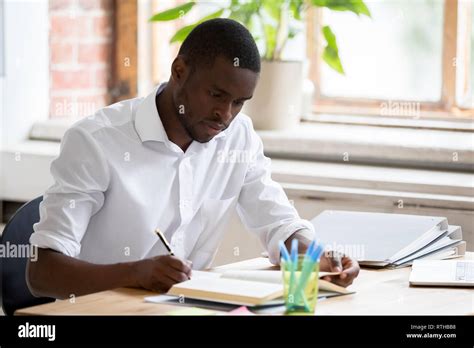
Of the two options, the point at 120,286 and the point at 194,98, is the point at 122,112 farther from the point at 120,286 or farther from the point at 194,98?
the point at 120,286

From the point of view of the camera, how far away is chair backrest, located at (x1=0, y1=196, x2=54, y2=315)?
2.03 metres

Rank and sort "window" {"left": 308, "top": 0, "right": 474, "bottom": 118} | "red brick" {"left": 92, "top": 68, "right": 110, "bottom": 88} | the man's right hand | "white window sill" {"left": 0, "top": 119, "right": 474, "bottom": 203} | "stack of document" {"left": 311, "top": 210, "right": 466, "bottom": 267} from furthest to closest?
"red brick" {"left": 92, "top": 68, "right": 110, "bottom": 88} < "window" {"left": 308, "top": 0, "right": 474, "bottom": 118} < "white window sill" {"left": 0, "top": 119, "right": 474, "bottom": 203} < "stack of document" {"left": 311, "top": 210, "right": 466, "bottom": 267} < the man's right hand

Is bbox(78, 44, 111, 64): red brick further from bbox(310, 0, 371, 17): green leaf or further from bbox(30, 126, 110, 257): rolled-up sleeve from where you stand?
bbox(30, 126, 110, 257): rolled-up sleeve

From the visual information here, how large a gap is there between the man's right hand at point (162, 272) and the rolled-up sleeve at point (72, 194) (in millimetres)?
183

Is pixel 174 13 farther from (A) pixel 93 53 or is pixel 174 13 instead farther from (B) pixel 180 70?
(B) pixel 180 70

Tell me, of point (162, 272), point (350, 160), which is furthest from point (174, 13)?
point (162, 272)

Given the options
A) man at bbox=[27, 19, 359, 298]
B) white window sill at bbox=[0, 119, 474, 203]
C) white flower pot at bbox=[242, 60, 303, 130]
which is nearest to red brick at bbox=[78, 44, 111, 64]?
white window sill at bbox=[0, 119, 474, 203]

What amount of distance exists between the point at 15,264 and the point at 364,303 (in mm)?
802

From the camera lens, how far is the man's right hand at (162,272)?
1701 millimetres

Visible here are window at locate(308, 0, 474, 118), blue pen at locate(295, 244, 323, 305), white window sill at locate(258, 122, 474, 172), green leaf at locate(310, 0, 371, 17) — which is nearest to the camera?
blue pen at locate(295, 244, 323, 305)

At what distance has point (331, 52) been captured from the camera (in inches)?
119

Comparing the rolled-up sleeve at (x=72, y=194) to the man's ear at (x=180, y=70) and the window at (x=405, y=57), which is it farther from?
the window at (x=405, y=57)

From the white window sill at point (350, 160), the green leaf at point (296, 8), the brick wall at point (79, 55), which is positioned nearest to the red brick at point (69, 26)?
the brick wall at point (79, 55)

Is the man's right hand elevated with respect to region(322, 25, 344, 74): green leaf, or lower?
lower
